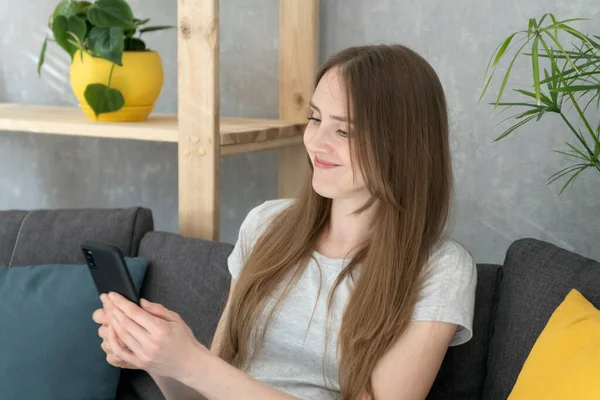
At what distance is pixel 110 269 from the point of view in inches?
50.6

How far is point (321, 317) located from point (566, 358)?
397 millimetres

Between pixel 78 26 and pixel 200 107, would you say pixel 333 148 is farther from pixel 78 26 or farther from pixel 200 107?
pixel 78 26

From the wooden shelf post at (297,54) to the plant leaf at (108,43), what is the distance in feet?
1.38

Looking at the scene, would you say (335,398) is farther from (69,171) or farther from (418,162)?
(69,171)

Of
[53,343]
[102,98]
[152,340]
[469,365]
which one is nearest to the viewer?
[152,340]

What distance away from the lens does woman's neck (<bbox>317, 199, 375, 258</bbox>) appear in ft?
5.02

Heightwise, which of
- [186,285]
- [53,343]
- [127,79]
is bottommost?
[53,343]

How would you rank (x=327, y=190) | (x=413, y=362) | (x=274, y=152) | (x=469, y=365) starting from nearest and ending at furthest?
(x=413, y=362) < (x=327, y=190) < (x=469, y=365) < (x=274, y=152)

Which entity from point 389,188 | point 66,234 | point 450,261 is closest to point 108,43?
point 66,234

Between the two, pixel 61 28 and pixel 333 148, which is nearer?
pixel 333 148

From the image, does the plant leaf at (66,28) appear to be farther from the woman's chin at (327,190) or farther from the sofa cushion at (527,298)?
the sofa cushion at (527,298)

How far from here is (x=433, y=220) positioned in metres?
1.49

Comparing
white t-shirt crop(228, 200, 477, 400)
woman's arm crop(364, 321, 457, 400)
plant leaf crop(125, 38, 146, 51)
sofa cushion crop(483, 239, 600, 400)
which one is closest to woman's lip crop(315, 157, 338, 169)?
white t-shirt crop(228, 200, 477, 400)

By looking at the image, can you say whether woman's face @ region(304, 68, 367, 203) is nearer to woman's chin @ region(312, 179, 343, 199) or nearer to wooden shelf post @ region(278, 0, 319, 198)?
woman's chin @ region(312, 179, 343, 199)
